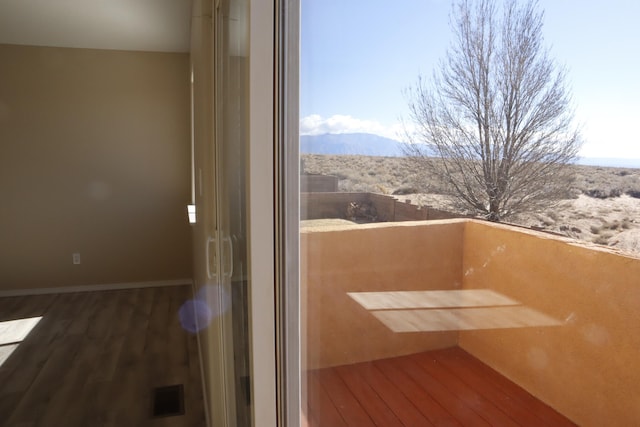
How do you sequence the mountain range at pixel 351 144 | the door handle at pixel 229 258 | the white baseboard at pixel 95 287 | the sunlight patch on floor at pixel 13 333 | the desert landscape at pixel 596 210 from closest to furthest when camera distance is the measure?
the desert landscape at pixel 596 210 → the mountain range at pixel 351 144 → the door handle at pixel 229 258 → the sunlight patch on floor at pixel 13 333 → the white baseboard at pixel 95 287

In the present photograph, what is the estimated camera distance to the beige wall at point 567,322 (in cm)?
23

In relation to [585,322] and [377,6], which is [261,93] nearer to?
[377,6]

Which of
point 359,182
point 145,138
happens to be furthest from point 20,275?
point 359,182

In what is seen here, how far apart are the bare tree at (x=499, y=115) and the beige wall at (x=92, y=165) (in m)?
4.60

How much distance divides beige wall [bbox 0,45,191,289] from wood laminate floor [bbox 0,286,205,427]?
1.42 feet

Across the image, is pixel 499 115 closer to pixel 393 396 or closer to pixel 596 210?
pixel 596 210

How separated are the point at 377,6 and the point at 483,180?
0.24 m

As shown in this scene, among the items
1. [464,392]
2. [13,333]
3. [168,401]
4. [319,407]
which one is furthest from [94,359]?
[464,392]

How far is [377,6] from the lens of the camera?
447mm

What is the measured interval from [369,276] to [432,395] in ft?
0.45

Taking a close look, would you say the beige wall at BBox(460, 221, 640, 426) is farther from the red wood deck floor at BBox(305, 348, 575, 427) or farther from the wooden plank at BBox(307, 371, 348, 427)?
the wooden plank at BBox(307, 371, 348, 427)

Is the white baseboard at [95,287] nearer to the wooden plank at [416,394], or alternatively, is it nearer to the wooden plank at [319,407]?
the wooden plank at [319,407]

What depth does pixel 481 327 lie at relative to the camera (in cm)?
33

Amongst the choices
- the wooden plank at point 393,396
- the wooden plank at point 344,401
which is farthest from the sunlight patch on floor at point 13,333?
the wooden plank at point 393,396
